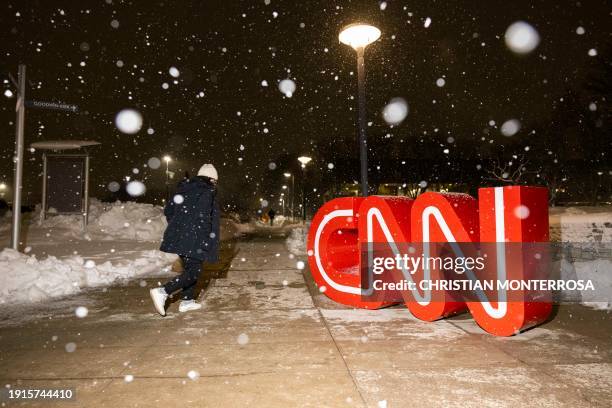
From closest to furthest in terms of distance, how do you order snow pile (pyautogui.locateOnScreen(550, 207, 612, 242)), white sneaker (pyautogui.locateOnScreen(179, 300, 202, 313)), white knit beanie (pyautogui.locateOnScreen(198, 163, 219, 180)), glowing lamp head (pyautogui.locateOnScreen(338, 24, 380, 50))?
1. white sneaker (pyautogui.locateOnScreen(179, 300, 202, 313))
2. white knit beanie (pyautogui.locateOnScreen(198, 163, 219, 180))
3. glowing lamp head (pyautogui.locateOnScreen(338, 24, 380, 50))
4. snow pile (pyautogui.locateOnScreen(550, 207, 612, 242))

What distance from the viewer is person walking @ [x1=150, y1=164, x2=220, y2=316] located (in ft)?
18.6

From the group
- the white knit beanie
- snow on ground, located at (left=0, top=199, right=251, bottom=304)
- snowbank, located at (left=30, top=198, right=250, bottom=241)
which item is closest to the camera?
the white knit beanie

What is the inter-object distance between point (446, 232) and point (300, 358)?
237cm

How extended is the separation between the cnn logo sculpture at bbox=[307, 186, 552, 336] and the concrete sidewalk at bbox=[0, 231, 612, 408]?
24 cm

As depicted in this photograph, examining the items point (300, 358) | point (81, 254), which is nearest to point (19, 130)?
point (81, 254)

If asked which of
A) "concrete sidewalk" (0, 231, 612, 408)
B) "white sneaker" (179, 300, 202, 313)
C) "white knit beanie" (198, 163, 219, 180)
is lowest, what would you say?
"concrete sidewalk" (0, 231, 612, 408)

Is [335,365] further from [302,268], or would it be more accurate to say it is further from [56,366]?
[302,268]

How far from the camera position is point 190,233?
571 centimetres

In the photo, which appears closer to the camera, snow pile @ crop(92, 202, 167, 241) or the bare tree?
snow pile @ crop(92, 202, 167, 241)

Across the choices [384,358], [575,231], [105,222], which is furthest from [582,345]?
[105,222]

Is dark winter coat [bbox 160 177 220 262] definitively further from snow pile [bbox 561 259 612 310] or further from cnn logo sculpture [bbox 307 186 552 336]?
snow pile [bbox 561 259 612 310]

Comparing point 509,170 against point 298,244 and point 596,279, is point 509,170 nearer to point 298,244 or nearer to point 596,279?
point 298,244

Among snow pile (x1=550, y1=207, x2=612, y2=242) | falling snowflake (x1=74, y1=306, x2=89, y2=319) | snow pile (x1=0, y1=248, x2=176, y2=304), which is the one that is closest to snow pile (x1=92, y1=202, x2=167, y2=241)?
snow pile (x1=0, y1=248, x2=176, y2=304)

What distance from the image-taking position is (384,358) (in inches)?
156
